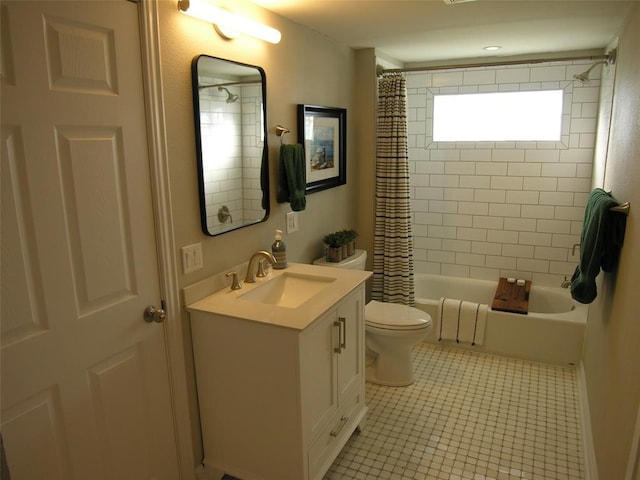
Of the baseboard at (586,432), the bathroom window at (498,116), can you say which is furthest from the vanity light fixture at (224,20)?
the baseboard at (586,432)

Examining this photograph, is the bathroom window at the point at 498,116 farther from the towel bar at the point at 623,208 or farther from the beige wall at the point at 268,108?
the towel bar at the point at 623,208

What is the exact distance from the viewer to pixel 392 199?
352 cm

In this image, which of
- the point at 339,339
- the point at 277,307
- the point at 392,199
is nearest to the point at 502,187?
the point at 392,199

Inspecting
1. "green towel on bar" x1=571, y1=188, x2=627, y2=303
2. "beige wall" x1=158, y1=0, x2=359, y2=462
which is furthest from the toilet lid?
"green towel on bar" x1=571, y1=188, x2=627, y2=303

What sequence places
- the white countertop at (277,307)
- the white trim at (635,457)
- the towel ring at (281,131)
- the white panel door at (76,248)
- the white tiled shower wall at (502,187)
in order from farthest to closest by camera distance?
the white tiled shower wall at (502,187)
the towel ring at (281,131)
the white countertop at (277,307)
the white trim at (635,457)
the white panel door at (76,248)

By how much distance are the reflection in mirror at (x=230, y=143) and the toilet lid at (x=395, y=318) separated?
3.31ft

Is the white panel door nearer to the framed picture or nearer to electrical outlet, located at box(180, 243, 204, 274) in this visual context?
electrical outlet, located at box(180, 243, 204, 274)

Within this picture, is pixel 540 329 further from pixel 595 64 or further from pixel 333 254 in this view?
pixel 595 64

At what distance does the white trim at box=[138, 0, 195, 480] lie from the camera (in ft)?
5.52

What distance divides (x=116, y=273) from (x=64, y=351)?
0.99ft

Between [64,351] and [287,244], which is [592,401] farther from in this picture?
[64,351]

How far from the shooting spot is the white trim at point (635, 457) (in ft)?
4.71

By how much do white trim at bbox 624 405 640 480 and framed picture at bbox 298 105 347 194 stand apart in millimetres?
1972

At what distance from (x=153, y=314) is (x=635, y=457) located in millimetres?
1689
